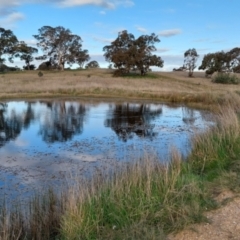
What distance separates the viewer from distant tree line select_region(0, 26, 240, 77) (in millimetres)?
60281

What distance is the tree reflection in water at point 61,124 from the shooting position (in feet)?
47.3

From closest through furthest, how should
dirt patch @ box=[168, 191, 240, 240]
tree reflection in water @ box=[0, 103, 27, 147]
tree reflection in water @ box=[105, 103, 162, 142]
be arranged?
dirt patch @ box=[168, 191, 240, 240], tree reflection in water @ box=[0, 103, 27, 147], tree reflection in water @ box=[105, 103, 162, 142]

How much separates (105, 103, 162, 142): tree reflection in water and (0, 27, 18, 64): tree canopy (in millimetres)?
52415

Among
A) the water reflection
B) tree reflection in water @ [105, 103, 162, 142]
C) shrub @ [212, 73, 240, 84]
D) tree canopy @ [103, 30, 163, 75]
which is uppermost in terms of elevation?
tree canopy @ [103, 30, 163, 75]

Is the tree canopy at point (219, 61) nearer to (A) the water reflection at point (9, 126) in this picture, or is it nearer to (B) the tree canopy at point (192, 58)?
(B) the tree canopy at point (192, 58)

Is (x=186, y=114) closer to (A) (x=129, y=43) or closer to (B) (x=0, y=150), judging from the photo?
(B) (x=0, y=150)

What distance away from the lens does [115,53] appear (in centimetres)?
6181

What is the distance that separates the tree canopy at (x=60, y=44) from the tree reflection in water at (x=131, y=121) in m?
52.4

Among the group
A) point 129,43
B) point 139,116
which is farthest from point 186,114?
point 129,43


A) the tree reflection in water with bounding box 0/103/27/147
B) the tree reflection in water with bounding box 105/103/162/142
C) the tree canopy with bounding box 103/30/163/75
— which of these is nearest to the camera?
the tree reflection in water with bounding box 0/103/27/147

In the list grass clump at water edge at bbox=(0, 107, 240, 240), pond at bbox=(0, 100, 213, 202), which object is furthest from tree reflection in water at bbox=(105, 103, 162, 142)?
grass clump at water edge at bbox=(0, 107, 240, 240)

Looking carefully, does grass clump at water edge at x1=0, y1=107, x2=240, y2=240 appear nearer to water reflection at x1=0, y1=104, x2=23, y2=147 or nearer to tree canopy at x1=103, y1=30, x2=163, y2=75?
water reflection at x1=0, y1=104, x2=23, y2=147

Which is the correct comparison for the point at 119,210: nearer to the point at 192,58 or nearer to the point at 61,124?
the point at 61,124

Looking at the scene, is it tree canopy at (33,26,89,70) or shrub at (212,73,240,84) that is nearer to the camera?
shrub at (212,73,240,84)
